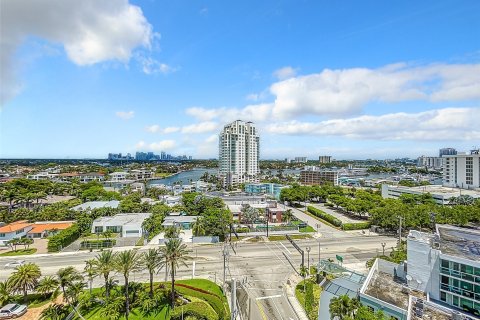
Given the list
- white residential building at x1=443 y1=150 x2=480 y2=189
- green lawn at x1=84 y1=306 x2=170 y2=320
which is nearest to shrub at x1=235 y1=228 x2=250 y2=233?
green lawn at x1=84 y1=306 x2=170 y2=320

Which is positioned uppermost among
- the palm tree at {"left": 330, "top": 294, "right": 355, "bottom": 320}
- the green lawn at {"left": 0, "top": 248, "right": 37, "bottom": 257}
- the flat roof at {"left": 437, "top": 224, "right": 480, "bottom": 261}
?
the flat roof at {"left": 437, "top": 224, "right": 480, "bottom": 261}

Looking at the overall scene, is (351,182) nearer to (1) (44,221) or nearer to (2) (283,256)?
(2) (283,256)

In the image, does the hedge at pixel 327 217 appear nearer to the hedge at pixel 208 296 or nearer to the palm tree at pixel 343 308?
the hedge at pixel 208 296

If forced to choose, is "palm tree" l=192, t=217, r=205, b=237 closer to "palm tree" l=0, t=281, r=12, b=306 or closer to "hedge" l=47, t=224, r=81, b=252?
"hedge" l=47, t=224, r=81, b=252

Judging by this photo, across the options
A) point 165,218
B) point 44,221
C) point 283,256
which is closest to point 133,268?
point 283,256

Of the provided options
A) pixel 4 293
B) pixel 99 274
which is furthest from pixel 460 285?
pixel 4 293

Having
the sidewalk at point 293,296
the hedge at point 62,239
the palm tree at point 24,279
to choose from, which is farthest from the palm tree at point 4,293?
the sidewalk at point 293,296

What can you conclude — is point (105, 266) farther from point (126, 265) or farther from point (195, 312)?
point (195, 312)
